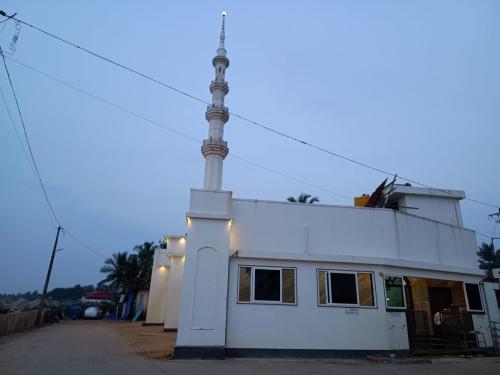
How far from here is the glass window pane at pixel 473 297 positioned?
13.5 metres

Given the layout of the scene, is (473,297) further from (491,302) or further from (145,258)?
(145,258)

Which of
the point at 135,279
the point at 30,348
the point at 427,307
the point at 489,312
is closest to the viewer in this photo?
the point at 30,348

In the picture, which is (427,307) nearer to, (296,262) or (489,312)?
(489,312)

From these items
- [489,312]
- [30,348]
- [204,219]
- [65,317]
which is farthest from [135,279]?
[489,312]

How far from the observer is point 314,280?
11.5 metres

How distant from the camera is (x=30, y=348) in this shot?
38.8ft

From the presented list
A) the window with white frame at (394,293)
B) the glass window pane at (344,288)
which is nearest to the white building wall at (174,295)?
the glass window pane at (344,288)

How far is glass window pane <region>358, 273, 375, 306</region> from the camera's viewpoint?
454 inches

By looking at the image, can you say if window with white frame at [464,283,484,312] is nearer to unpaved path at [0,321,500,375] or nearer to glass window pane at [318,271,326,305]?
unpaved path at [0,321,500,375]

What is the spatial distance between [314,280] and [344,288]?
111cm

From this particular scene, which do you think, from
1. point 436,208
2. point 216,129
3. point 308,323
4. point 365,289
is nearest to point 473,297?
point 436,208

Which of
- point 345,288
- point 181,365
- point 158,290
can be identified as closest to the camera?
point 181,365

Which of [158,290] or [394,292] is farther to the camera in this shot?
[158,290]

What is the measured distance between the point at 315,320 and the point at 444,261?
6.46 meters
